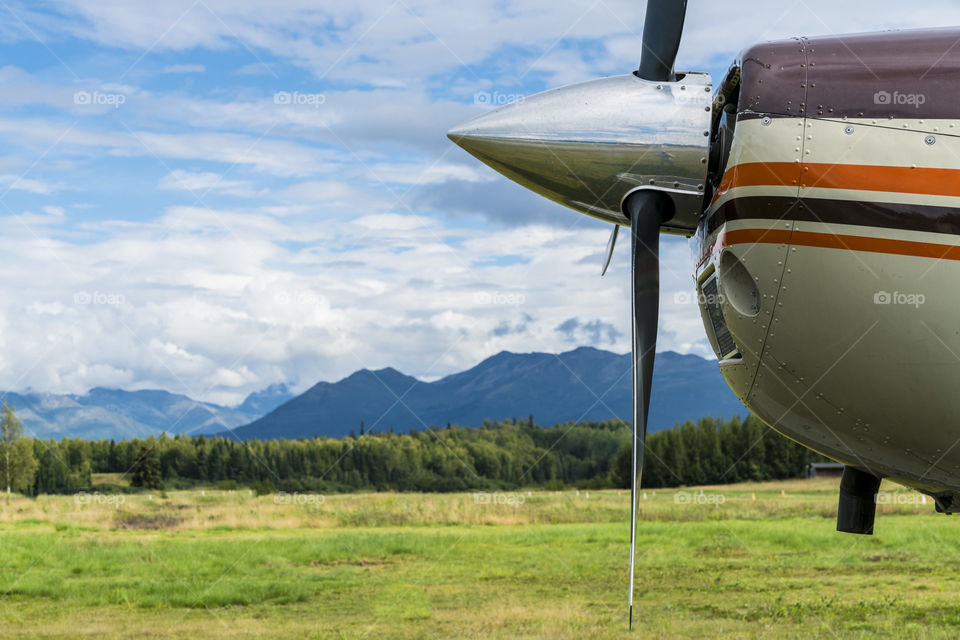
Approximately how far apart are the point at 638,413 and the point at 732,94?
2.62 meters

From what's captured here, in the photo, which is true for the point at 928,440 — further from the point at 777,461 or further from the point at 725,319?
the point at 777,461

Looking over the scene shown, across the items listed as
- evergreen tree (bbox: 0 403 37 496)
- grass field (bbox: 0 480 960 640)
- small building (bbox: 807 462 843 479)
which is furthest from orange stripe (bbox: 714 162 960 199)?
evergreen tree (bbox: 0 403 37 496)

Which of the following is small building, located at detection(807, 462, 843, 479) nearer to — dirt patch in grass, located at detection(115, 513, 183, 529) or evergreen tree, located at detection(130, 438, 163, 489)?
dirt patch in grass, located at detection(115, 513, 183, 529)

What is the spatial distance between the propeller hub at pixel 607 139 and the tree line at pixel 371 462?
59263 millimetres

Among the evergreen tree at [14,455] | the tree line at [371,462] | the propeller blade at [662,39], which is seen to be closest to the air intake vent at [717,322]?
the propeller blade at [662,39]

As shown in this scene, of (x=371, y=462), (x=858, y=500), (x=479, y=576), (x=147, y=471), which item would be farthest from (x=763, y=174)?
(x=371, y=462)

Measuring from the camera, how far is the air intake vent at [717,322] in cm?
705

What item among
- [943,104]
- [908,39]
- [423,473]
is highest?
[908,39]

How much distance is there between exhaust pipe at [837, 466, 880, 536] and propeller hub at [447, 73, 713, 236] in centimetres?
326

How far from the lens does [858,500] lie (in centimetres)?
825

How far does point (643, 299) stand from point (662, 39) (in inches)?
81.7

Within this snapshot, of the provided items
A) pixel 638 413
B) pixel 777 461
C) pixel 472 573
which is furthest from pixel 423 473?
pixel 638 413

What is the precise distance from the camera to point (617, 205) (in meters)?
6.94

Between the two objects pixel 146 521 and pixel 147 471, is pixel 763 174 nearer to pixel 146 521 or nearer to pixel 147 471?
pixel 146 521
